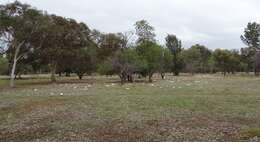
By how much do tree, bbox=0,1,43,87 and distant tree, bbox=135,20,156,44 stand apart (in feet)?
71.2

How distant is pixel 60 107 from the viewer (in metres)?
19.4

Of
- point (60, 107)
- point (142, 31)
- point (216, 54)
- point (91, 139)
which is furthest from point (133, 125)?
point (216, 54)

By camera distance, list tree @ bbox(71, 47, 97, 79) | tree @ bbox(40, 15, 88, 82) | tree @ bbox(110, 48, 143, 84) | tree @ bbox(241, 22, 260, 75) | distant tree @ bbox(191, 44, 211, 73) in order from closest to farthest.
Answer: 1. tree @ bbox(40, 15, 88, 82)
2. tree @ bbox(110, 48, 143, 84)
3. tree @ bbox(71, 47, 97, 79)
4. tree @ bbox(241, 22, 260, 75)
5. distant tree @ bbox(191, 44, 211, 73)

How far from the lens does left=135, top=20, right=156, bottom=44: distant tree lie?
6400cm

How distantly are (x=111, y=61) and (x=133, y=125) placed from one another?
45.5 metres

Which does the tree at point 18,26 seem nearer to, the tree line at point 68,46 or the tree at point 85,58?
the tree line at point 68,46

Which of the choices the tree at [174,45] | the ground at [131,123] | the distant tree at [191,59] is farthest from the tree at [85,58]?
the tree at [174,45]

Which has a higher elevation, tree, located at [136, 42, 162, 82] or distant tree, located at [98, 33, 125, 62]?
distant tree, located at [98, 33, 125, 62]

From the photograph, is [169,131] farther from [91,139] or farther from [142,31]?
[142,31]

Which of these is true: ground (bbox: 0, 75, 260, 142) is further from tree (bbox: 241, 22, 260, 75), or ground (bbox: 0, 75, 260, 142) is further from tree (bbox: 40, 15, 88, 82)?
tree (bbox: 241, 22, 260, 75)

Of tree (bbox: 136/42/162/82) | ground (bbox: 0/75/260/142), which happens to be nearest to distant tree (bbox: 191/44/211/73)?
tree (bbox: 136/42/162/82)

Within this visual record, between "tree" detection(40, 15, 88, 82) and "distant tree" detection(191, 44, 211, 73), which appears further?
"distant tree" detection(191, 44, 211, 73)

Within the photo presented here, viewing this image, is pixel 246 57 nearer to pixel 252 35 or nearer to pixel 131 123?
pixel 252 35

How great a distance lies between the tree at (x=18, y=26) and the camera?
144 ft
